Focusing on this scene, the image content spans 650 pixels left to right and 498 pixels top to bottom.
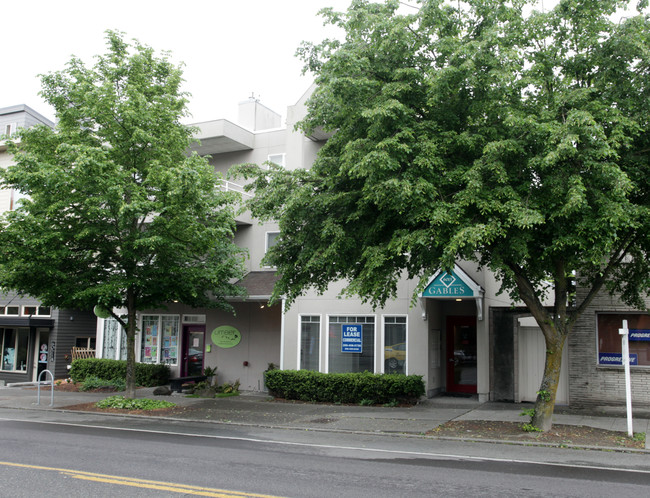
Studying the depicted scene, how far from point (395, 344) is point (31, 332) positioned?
58.6 ft

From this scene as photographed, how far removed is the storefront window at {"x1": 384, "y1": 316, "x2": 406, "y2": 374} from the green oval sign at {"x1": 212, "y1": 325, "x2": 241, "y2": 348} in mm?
6117

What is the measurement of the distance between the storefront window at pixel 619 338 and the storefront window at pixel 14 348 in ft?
78.7

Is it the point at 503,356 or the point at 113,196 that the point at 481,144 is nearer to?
the point at 503,356

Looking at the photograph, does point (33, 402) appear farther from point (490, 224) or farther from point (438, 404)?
point (490, 224)

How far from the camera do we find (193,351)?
71.8ft

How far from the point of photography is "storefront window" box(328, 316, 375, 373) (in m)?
17.5

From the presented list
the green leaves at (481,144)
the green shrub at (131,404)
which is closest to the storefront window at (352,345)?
the green shrub at (131,404)

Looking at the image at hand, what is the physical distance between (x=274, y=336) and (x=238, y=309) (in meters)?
1.76

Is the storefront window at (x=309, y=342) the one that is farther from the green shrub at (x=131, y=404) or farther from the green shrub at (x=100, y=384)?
the green shrub at (x=100, y=384)

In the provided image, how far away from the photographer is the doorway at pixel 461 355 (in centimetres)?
1828

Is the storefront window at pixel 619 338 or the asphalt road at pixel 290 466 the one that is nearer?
the asphalt road at pixel 290 466

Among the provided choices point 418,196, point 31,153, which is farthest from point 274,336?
point 418,196

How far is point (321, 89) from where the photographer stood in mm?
11500

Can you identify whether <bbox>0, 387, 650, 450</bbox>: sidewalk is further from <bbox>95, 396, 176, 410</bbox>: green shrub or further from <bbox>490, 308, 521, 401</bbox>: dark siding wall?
<bbox>95, 396, 176, 410</bbox>: green shrub
